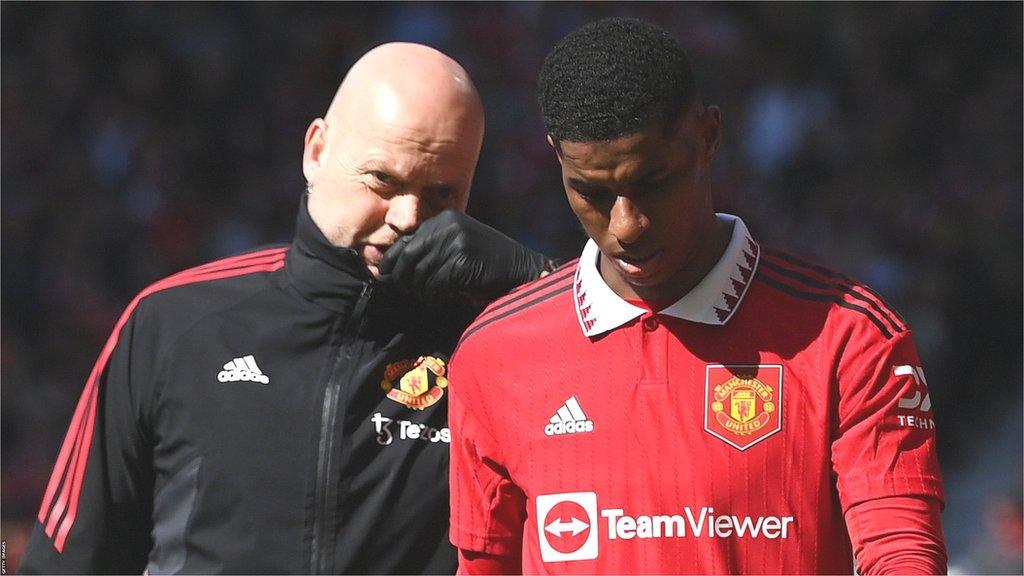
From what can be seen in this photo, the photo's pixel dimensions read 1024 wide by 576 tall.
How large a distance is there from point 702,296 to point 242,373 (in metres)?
1.09

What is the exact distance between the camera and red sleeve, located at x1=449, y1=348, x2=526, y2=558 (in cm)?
267

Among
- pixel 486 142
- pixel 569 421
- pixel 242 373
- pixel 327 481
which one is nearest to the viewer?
pixel 569 421

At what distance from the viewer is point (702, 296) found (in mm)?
2537

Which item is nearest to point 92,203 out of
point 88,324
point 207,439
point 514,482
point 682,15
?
point 88,324

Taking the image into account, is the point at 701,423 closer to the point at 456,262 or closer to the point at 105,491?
the point at 456,262

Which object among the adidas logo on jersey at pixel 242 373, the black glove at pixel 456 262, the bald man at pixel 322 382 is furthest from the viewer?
the adidas logo on jersey at pixel 242 373

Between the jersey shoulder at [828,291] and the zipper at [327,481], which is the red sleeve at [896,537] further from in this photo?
the zipper at [327,481]

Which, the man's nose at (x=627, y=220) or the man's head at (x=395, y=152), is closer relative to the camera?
the man's nose at (x=627, y=220)

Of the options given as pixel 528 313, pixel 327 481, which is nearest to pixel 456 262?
pixel 528 313

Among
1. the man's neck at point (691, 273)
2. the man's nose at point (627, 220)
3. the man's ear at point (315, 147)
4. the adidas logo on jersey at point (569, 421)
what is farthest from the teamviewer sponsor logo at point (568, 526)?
the man's ear at point (315, 147)

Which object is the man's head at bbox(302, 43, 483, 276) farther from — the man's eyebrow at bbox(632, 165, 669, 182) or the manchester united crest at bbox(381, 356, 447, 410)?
the man's eyebrow at bbox(632, 165, 669, 182)

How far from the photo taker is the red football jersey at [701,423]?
2.43 m

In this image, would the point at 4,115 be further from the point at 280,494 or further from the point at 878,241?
the point at 280,494

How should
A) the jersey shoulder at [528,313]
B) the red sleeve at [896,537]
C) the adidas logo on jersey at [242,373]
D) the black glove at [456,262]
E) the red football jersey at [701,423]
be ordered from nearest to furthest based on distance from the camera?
the red sleeve at [896,537] → the red football jersey at [701,423] → the jersey shoulder at [528,313] → the black glove at [456,262] → the adidas logo on jersey at [242,373]
